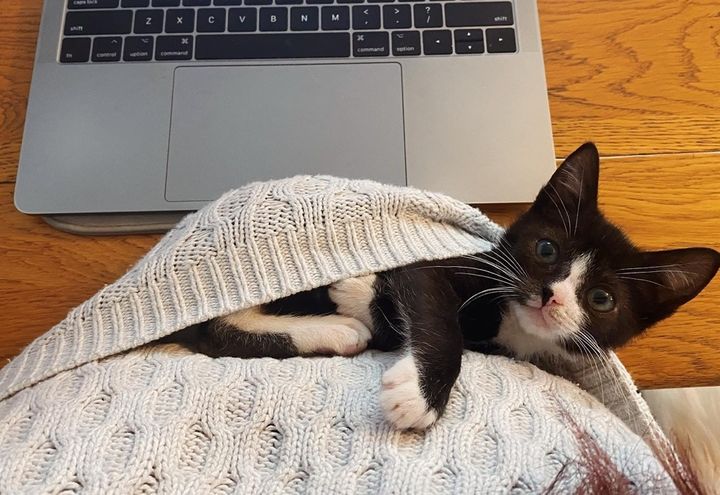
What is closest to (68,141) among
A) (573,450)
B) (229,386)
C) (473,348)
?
(229,386)

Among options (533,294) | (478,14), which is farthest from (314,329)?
(478,14)

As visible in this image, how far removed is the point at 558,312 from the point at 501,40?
1.37 ft

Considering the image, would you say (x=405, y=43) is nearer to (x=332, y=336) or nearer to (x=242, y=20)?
(x=242, y=20)

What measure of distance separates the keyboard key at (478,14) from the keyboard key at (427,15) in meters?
0.01

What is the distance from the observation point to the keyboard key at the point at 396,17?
3.13 ft

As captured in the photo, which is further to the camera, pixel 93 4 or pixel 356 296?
pixel 93 4

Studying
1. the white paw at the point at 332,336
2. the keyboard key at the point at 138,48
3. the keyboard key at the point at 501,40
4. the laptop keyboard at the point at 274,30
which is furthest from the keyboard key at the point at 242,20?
the white paw at the point at 332,336

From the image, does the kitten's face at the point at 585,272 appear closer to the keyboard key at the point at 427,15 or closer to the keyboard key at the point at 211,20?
the keyboard key at the point at 427,15

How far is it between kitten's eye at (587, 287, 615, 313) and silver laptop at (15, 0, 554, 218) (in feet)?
0.54

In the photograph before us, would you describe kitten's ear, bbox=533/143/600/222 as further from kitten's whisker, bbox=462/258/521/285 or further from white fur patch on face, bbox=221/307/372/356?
white fur patch on face, bbox=221/307/372/356

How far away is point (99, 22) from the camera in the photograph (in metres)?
0.95

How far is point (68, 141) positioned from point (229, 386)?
0.44 meters

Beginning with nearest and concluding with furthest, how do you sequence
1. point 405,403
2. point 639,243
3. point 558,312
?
point 405,403
point 558,312
point 639,243

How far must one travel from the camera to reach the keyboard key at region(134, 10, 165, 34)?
946mm
